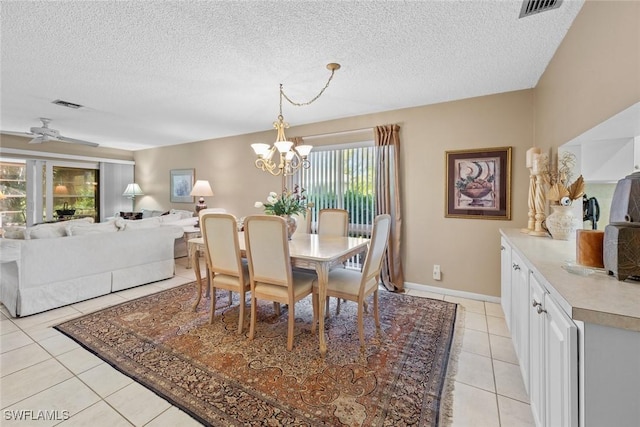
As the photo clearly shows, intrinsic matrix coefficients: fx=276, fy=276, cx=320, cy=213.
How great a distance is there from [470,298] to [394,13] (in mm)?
3055

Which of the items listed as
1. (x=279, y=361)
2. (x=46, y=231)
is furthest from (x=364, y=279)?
(x=46, y=231)

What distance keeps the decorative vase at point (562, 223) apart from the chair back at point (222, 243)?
2.48 meters

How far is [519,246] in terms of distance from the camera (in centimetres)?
183

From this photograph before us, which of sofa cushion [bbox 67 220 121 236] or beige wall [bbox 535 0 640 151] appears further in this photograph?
sofa cushion [bbox 67 220 121 236]

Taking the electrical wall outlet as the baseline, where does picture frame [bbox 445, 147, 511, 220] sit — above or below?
above

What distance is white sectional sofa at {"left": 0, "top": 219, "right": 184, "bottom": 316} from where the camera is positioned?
2.68 metres

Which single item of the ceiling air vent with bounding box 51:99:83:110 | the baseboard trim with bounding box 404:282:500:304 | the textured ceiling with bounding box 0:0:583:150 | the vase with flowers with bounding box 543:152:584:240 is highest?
the ceiling air vent with bounding box 51:99:83:110

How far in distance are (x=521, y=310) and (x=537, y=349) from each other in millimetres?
475

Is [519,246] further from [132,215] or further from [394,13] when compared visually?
[132,215]

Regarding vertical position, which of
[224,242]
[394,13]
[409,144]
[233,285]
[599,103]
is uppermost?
[394,13]

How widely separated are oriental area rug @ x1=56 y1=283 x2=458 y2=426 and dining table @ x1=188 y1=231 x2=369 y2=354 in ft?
0.96

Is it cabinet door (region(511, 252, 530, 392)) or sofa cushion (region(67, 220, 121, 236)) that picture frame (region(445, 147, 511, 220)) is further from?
sofa cushion (region(67, 220, 121, 236))

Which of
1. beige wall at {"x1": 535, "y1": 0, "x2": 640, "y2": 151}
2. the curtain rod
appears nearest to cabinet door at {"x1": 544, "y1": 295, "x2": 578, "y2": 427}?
beige wall at {"x1": 535, "y1": 0, "x2": 640, "y2": 151}

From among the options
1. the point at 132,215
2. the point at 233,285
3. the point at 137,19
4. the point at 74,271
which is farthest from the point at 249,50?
the point at 132,215
